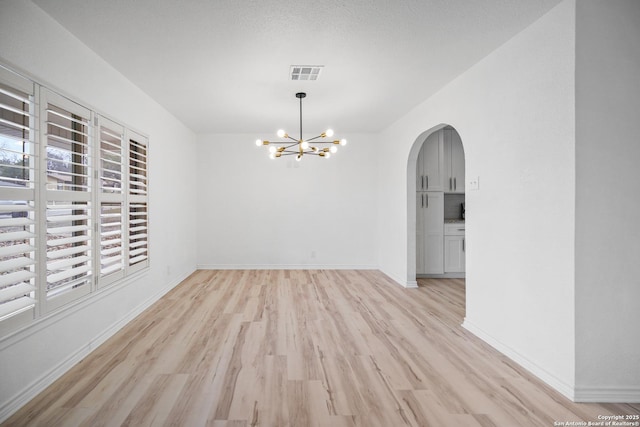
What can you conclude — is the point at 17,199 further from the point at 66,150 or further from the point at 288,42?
the point at 288,42

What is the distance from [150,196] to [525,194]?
14.0 feet

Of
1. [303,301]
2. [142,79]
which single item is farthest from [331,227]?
[142,79]

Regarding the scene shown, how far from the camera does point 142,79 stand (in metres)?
3.67

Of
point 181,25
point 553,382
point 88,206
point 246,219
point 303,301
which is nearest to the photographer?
point 553,382

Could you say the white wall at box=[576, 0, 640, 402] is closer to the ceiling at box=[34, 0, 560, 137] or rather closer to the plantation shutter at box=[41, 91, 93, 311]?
the ceiling at box=[34, 0, 560, 137]

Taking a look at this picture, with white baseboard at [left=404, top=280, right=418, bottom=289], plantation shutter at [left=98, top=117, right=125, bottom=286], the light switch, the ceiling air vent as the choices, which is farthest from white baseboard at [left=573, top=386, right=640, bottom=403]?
plantation shutter at [left=98, top=117, right=125, bottom=286]

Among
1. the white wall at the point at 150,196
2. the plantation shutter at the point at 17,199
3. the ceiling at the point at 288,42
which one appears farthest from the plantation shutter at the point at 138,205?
the plantation shutter at the point at 17,199

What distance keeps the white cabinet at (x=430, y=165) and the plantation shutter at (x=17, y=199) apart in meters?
5.00

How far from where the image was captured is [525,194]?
2.62 meters

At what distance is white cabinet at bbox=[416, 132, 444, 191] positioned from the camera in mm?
5598

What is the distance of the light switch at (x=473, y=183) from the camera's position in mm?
3276

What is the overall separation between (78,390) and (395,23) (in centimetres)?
358

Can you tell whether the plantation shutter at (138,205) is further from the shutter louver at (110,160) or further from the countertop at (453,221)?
the countertop at (453,221)

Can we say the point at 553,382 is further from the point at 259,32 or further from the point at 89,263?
the point at 89,263
